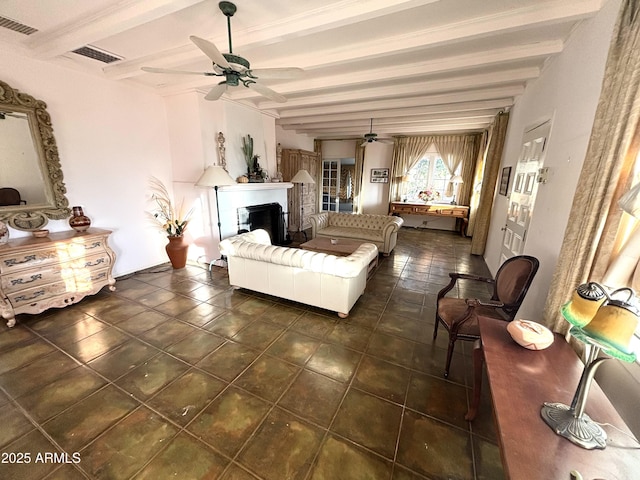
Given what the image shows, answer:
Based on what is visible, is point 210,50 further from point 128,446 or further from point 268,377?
point 128,446

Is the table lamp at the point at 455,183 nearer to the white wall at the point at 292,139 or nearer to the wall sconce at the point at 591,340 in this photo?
the white wall at the point at 292,139

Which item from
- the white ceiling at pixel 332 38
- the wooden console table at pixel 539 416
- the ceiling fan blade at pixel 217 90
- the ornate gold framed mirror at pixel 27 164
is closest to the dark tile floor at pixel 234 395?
the wooden console table at pixel 539 416

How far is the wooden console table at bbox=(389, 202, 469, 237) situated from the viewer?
21.9 ft

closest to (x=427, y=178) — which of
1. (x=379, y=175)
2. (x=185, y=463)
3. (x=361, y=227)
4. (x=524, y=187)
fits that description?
(x=379, y=175)

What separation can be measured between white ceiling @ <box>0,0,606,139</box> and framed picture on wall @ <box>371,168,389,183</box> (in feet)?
12.8

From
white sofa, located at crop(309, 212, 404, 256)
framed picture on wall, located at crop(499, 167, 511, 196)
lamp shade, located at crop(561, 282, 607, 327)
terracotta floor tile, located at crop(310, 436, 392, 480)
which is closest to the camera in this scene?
lamp shade, located at crop(561, 282, 607, 327)

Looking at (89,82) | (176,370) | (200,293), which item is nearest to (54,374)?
(176,370)

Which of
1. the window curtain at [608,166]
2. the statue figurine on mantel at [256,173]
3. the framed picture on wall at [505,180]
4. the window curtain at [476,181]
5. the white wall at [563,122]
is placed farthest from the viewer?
the window curtain at [476,181]

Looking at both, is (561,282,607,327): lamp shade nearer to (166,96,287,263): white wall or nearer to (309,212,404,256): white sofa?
(309,212,404,256): white sofa

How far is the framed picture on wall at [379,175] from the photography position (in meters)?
7.77

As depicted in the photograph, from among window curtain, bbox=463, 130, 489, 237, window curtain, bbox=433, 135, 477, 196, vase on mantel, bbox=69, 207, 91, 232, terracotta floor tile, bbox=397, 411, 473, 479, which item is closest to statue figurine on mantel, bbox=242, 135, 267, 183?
vase on mantel, bbox=69, 207, 91, 232

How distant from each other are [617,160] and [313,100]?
12.2ft

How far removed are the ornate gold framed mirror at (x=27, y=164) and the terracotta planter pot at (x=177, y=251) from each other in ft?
4.19

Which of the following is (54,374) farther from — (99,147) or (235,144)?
(235,144)
